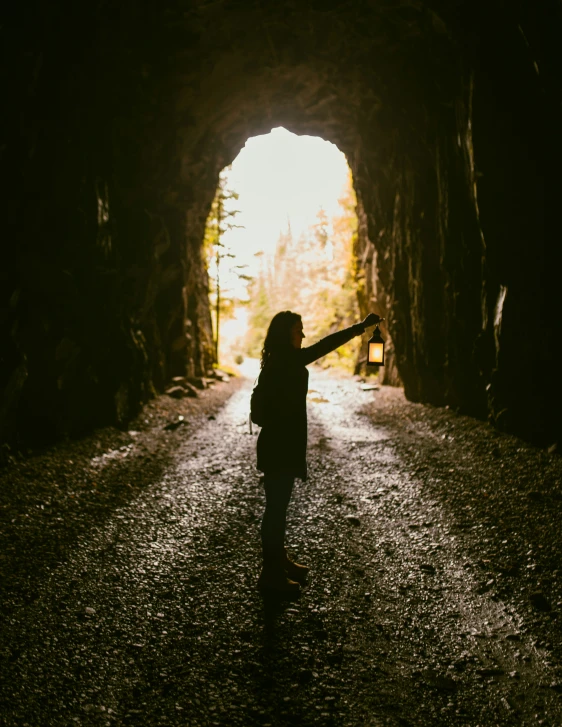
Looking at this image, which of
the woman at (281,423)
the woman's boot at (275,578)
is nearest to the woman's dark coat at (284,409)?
the woman at (281,423)

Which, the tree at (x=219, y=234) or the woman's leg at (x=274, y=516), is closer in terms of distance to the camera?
the woman's leg at (x=274, y=516)

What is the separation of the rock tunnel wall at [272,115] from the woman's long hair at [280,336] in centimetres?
550

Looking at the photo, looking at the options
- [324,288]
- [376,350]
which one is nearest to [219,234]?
[324,288]

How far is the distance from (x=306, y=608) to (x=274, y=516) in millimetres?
782

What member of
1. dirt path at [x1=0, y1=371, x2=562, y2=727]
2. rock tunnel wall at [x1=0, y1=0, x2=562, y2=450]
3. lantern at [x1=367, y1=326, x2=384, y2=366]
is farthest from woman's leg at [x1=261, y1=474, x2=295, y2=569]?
rock tunnel wall at [x1=0, y1=0, x2=562, y2=450]

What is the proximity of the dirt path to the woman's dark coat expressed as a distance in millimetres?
1197

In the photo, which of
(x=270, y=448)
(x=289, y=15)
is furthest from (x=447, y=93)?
(x=270, y=448)

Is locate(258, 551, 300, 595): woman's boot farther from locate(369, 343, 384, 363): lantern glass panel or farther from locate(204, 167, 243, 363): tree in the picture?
locate(204, 167, 243, 363): tree

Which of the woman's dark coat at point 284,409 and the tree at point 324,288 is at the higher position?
the tree at point 324,288

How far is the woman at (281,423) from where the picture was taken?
13.5 feet

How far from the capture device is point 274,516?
4211 millimetres

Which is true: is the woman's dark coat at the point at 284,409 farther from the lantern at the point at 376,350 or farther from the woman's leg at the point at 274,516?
the lantern at the point at 376,350

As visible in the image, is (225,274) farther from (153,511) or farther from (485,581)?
(485,581)

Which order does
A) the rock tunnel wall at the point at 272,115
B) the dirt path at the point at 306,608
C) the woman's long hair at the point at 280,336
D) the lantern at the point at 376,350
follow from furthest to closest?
the rock tunnel wall at the point at 272,115 → the lantern at the point at 376,350 → the woman's long hair at the point at 280,336 → the dirt path at the point at 306,608
